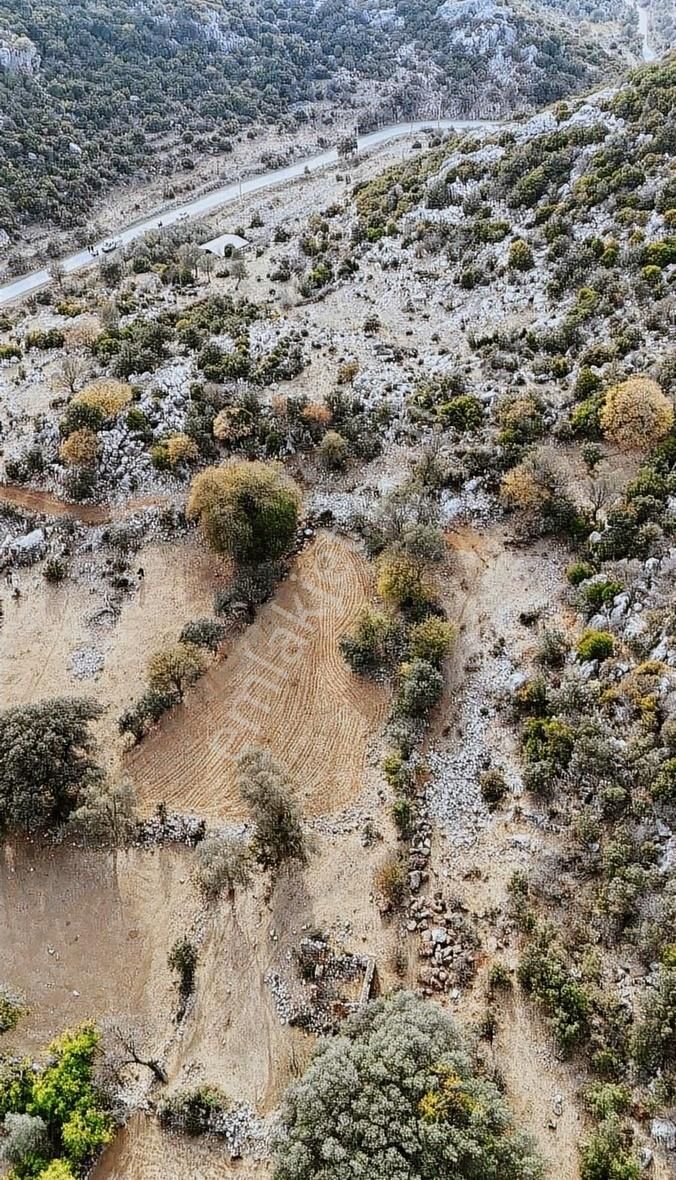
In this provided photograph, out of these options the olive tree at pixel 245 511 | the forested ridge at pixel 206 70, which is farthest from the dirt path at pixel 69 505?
the forested ridge at pixel 206 70

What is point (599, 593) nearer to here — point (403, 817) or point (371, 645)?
point (371, 645)

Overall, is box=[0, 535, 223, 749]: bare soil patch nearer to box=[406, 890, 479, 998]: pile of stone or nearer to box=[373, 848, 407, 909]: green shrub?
box=[373, 848, 407, 909]: green shrub

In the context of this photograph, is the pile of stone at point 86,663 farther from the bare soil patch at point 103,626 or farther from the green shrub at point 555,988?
the green shrub at point 555,988

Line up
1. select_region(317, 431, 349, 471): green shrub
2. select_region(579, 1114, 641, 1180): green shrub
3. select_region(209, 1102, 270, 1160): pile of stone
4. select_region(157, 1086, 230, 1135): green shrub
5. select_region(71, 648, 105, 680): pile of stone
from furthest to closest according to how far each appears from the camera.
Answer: select_region(317, 431, 349, 471): green shrub
select_region(71, 648, 105, 680): pile of stone
select_region(157, 1086, 230, 1135): green shrub
select_region(209, 1102, 270, 1160): pile of stone
select_region(579, 1114, 641, 1180): green shrub

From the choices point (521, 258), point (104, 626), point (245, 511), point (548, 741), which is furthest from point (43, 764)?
point (521, 258)

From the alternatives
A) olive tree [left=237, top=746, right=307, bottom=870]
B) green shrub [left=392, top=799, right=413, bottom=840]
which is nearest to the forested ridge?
olive tree [left=237, top=746, right=307, bottom=870]

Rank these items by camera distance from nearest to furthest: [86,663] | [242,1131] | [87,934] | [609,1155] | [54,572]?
[609,1155], [242,1131], [87,934], [86,663], [54,572]
